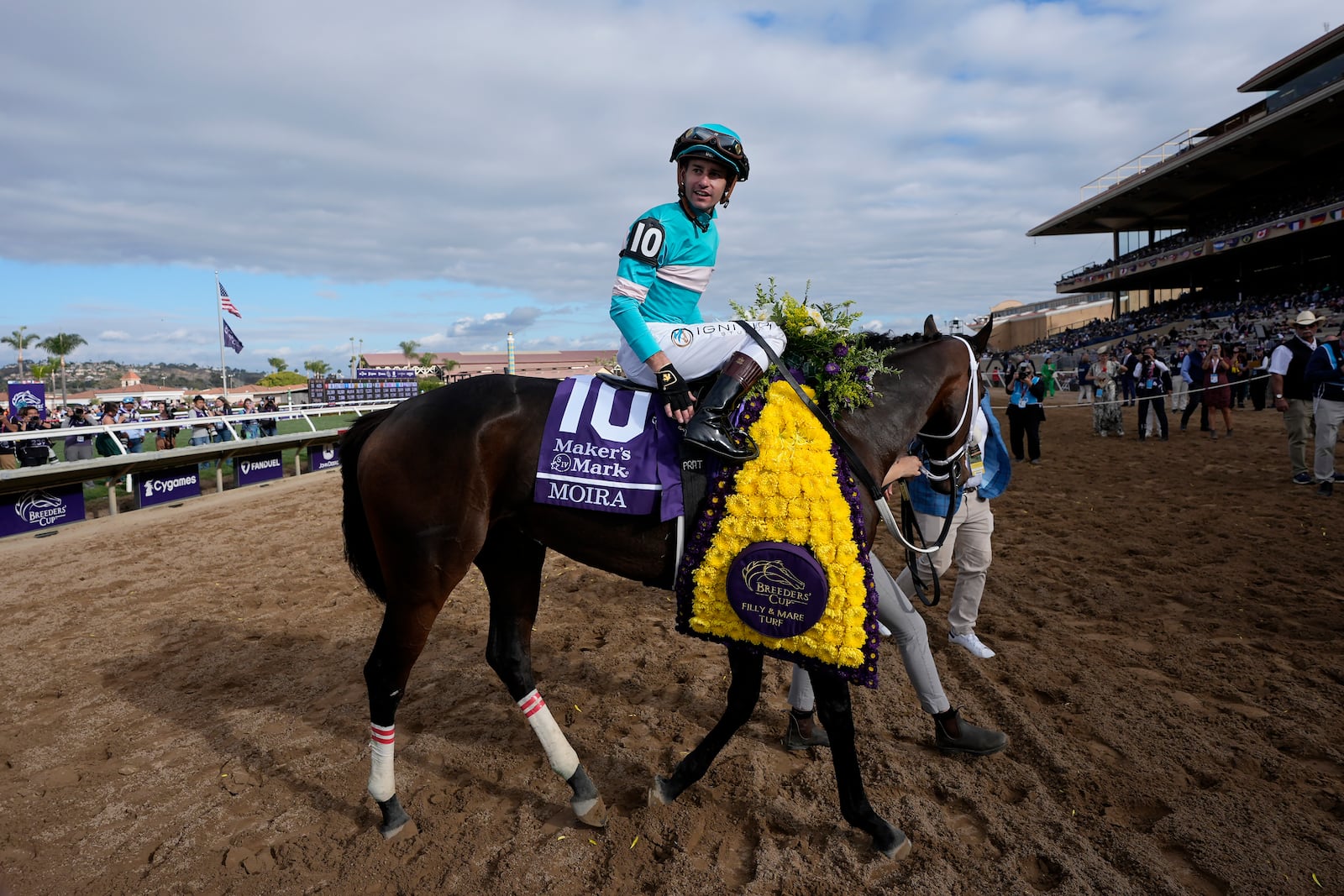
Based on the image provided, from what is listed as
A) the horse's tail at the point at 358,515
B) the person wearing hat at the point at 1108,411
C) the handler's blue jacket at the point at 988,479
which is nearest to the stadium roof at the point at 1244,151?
the person wearing hat at the point at 1108,411

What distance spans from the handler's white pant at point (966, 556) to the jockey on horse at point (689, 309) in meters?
2.31

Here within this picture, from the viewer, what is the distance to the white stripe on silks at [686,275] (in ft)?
10.2

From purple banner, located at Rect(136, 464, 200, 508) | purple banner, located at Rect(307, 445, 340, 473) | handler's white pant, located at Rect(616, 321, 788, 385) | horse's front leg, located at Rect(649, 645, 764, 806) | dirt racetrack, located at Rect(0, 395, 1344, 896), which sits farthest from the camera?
purple banner, located at Rect(307, 445, 340, 473)

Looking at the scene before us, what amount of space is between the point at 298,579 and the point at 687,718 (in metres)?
5.02

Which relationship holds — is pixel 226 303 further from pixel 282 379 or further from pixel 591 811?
pixel 282 379

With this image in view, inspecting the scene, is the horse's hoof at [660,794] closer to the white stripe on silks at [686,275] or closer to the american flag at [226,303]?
the white stripe on silks at [686,275]

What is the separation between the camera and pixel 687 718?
4141 millimetres

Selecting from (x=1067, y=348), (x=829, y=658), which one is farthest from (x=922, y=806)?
(x=1067, y=348)

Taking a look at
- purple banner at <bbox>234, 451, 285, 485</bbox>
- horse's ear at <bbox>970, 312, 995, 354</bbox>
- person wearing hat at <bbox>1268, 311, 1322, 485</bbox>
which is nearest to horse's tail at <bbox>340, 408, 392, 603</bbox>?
horse's ear at <bbox>970, 312, 995, 354</bbox>

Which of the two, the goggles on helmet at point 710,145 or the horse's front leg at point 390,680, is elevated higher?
the goggles on helmet at point 710,145

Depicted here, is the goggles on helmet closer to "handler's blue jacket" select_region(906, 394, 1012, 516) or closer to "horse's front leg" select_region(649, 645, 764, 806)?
"horse's front leg" select_region(649, 645, 764, 806)

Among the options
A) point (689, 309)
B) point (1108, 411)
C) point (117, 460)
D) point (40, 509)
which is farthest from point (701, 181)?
point (1108, 411)

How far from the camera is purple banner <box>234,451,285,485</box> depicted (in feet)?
46.9

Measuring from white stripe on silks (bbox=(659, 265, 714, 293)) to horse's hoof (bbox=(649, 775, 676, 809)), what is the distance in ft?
7.72
